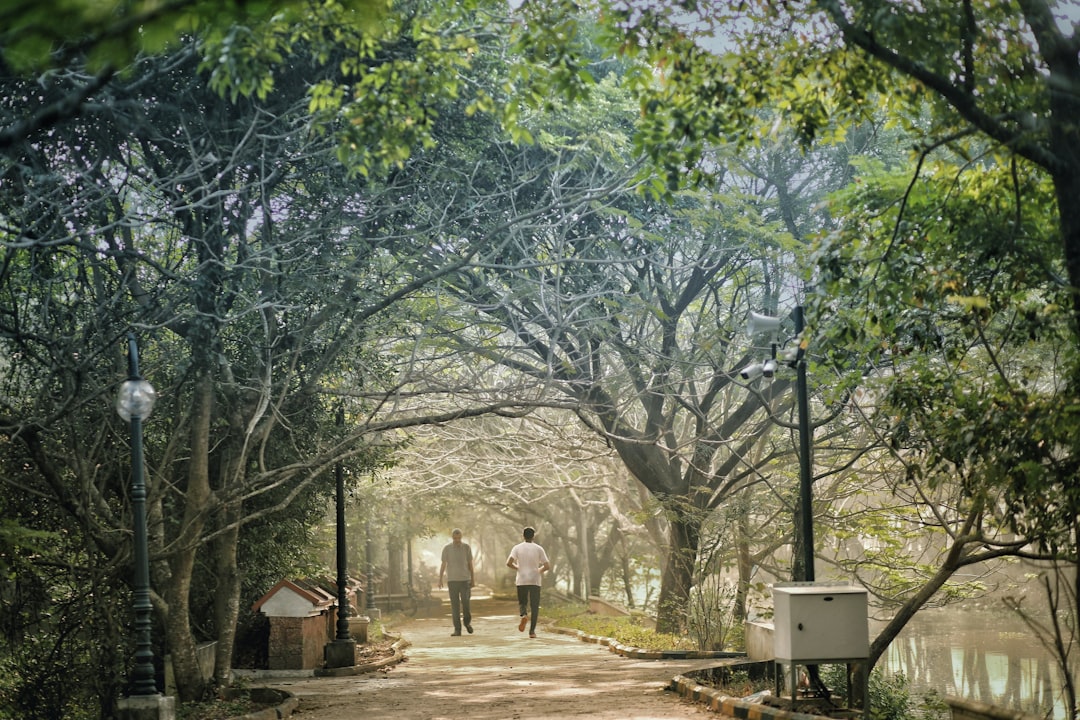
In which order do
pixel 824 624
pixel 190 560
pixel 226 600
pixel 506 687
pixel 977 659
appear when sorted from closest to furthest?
pixel 824 624 → pixel 190 560 → pixel 226 600 → pixel 506 687 → pixel 977 659

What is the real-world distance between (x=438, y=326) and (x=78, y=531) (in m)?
6.46

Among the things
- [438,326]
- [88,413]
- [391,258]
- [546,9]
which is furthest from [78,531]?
[546,9]

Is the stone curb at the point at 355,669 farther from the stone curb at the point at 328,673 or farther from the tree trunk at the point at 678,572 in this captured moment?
the tree trunk at the point at 678,572

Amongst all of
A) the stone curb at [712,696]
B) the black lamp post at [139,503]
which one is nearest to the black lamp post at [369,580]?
the stone curb at [712,696]

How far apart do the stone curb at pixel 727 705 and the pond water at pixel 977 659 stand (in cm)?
598

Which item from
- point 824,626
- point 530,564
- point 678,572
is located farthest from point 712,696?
point 678,572

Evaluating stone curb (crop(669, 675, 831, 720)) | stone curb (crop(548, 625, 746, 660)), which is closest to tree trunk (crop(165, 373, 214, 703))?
stone curb (crop(669, 675, 831, 720))

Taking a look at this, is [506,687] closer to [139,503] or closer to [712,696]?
[712,696]

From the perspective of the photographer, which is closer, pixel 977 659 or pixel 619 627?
pixel 619 627

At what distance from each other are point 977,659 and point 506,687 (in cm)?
1593

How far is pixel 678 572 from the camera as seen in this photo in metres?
22.2

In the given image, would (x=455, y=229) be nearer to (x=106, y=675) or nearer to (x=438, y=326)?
(x=438, y=326)

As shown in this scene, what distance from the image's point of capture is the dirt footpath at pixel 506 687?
12.2m

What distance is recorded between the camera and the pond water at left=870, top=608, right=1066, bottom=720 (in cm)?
2100
